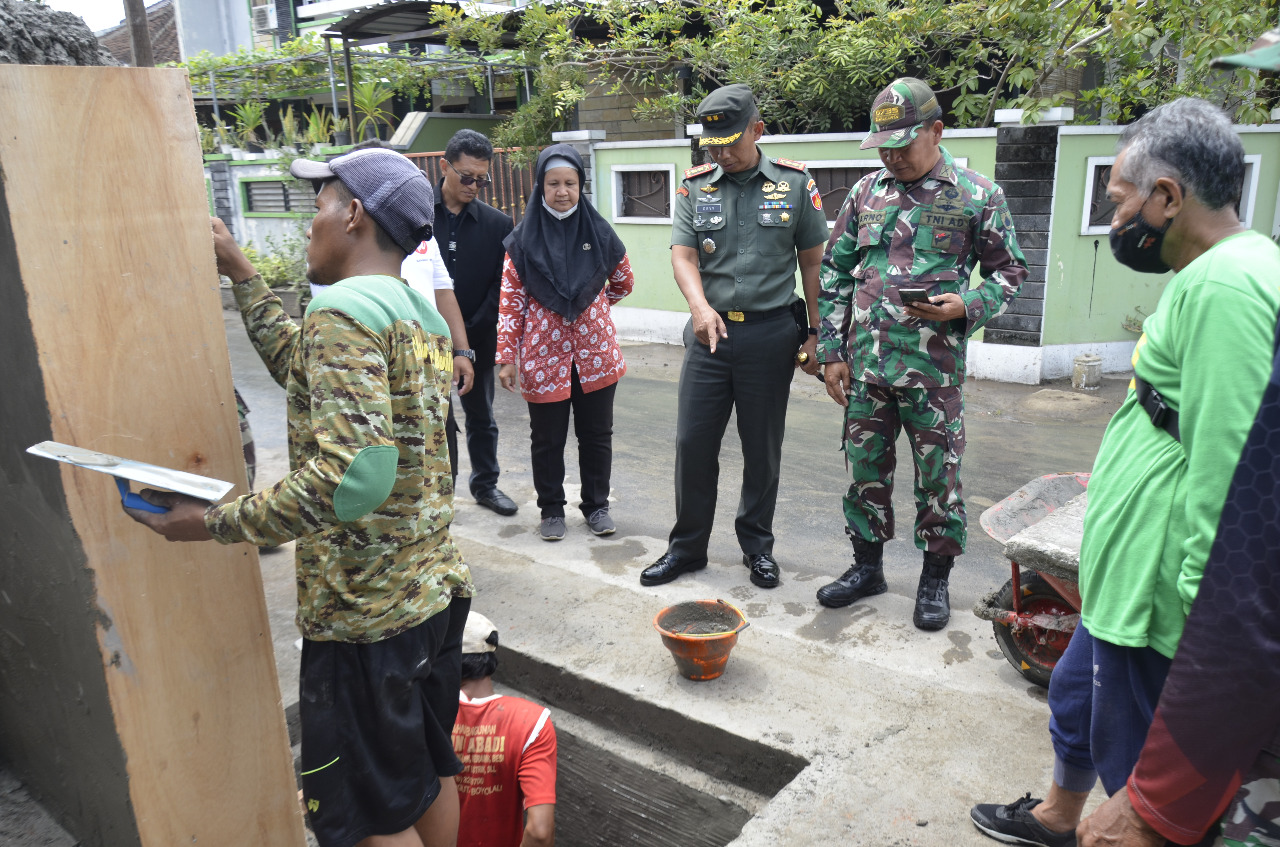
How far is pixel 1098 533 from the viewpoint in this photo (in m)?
1.78

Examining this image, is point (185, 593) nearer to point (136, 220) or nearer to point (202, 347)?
point (202, 347)

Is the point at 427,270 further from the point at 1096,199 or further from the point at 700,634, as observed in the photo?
the point at 1096,199

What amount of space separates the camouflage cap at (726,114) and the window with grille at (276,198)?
1039cm

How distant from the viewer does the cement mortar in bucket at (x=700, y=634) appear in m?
3.09

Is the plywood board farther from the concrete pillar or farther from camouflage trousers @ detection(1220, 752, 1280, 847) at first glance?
the concrete pillar

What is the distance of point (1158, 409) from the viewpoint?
5.30 feet

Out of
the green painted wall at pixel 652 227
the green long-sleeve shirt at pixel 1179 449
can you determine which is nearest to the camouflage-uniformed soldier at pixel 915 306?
the green long-sleeve shirt at pixel 1179 449

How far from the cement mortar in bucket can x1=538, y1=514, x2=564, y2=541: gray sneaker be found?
1333 millimetres

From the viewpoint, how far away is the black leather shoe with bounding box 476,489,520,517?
494 centimetres

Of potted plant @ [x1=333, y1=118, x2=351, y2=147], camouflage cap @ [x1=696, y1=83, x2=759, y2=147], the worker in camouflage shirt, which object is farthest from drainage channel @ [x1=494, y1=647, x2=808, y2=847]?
potted plant @ [x1=333, y1=118, x2=351, y2=147]

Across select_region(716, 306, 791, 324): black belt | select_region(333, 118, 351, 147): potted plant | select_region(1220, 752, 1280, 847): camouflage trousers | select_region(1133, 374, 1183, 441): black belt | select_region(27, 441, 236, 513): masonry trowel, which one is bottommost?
select_region(1220, 752, 1280, 847): camouflage trousers

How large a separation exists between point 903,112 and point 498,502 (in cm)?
283

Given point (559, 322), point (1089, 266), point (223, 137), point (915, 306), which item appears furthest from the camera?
point (223, 137)

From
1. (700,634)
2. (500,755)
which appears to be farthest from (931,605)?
(500,755)
